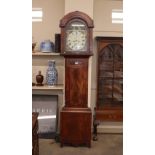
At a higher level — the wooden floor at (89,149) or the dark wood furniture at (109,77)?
the dark wood furniture at (109,77)

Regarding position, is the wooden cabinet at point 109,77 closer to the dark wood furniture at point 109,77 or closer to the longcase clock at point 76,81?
the dark wood furniture at point 109,77

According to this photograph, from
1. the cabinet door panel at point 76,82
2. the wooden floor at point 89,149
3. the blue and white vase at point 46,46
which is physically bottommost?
the wooden floor at point 89,149

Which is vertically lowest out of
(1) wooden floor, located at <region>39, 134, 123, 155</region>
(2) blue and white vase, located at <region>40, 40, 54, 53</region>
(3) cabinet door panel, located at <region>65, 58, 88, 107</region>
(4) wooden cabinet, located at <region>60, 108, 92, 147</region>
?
(1) wooden floor, located at <region>39, 134, 123, 155</region>

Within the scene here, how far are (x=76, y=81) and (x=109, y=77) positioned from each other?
0.85 metres

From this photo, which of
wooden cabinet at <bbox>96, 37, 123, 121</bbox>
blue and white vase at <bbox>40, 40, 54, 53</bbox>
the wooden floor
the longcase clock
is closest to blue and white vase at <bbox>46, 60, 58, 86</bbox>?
blue and white vase at <bbox>40, 40, 54, 53</bbox>

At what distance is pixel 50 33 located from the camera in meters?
4.55

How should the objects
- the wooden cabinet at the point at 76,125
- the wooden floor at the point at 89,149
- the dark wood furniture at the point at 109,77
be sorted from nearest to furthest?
1. the wooden floor at the point at 89,149
2. the wooden cabinet at the point at 76,125
3. the dark wood furniture at the point at 109,77

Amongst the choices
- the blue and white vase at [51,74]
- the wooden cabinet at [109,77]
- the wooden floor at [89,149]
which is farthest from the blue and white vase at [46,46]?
the wooden floor at [89,149]

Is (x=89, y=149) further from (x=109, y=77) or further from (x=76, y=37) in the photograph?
(x=76, y=37)

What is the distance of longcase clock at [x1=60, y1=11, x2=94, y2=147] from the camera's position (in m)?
3.87

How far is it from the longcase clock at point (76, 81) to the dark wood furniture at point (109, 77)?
0.64 m

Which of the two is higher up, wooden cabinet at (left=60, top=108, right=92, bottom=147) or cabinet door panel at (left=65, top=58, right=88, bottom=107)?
cabinet door panel at (left=65, top=58, right=88, bottom=107)

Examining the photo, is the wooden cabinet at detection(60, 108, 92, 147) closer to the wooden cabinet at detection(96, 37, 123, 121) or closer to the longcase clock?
the longcase clock

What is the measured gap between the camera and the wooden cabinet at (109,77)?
451 centimetres
